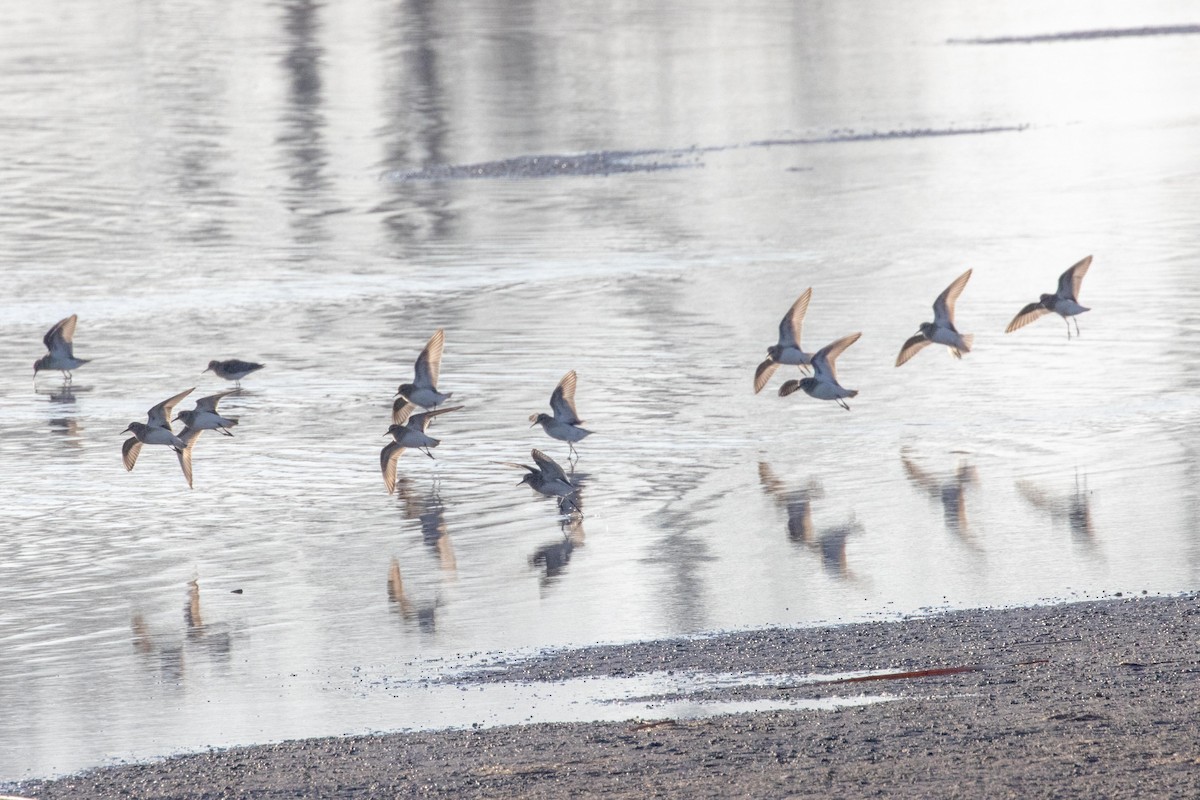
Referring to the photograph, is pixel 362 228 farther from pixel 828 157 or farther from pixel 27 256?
pixel 828 157

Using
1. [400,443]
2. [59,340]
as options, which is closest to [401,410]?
[400,443]

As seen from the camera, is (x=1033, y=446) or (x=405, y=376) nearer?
(x=1033, y=446)

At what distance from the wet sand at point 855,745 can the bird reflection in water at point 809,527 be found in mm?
2025

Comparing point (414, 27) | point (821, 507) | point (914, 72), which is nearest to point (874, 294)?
point (821, 507)

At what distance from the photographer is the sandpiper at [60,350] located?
18688mm

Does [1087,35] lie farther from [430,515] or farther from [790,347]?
[430,515]

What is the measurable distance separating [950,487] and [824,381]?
7.25 feet

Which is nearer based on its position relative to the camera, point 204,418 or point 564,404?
point 564,404

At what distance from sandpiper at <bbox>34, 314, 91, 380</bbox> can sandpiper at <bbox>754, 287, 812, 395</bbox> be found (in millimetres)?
6571

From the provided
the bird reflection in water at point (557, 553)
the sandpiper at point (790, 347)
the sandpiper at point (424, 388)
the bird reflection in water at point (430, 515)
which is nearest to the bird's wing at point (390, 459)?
the bird reflection in water at point (430, 515)

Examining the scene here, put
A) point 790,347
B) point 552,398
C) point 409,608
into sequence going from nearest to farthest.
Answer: point 409,608
point 552,398
point 790,347

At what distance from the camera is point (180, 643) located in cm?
1125

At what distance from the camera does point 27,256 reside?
2631 cm

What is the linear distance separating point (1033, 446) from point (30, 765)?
8364 mm
